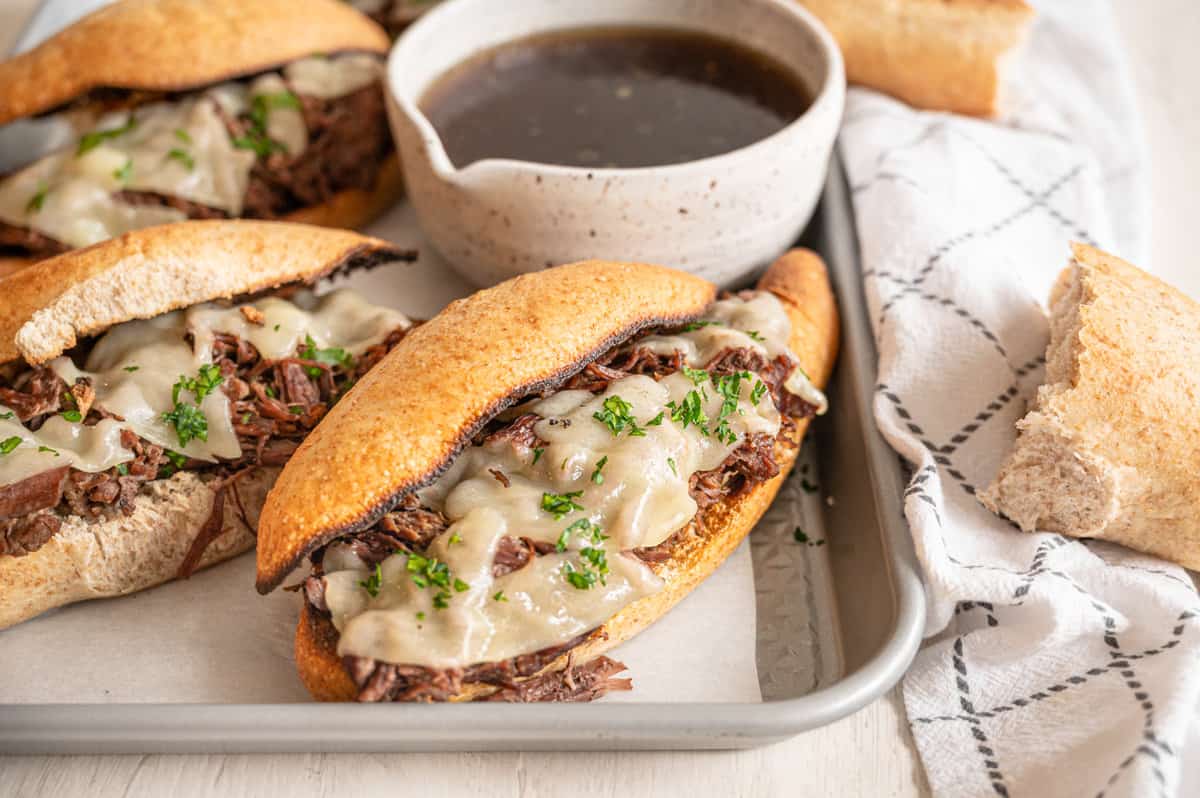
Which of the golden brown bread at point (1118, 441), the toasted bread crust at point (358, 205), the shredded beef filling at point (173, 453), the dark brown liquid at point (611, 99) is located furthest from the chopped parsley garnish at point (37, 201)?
the golden brown bread at point (1118, 441)

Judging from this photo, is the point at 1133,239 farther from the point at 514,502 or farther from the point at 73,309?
the point at 73,309

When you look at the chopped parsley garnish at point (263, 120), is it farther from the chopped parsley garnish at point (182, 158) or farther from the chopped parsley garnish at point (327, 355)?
the chopped parsley garnish at point (327, 355)

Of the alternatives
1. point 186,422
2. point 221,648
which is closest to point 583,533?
point 221,648

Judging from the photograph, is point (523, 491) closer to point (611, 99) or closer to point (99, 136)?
point (611, 99)

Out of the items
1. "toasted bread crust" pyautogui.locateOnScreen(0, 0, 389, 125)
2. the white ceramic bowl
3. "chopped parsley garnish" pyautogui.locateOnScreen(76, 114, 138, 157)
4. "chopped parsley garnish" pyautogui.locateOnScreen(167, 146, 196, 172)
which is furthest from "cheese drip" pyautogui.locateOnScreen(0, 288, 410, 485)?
"toasted bread crust" pyautogui.locateOnScreen(0, 0, 389, 125)

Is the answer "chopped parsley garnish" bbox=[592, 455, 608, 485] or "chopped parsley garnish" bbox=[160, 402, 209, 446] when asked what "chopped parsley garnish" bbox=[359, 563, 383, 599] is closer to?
"chopped parsley garnish" bbox=[592, 455, 608, 485]

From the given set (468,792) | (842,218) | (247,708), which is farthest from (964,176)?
(247,708)
